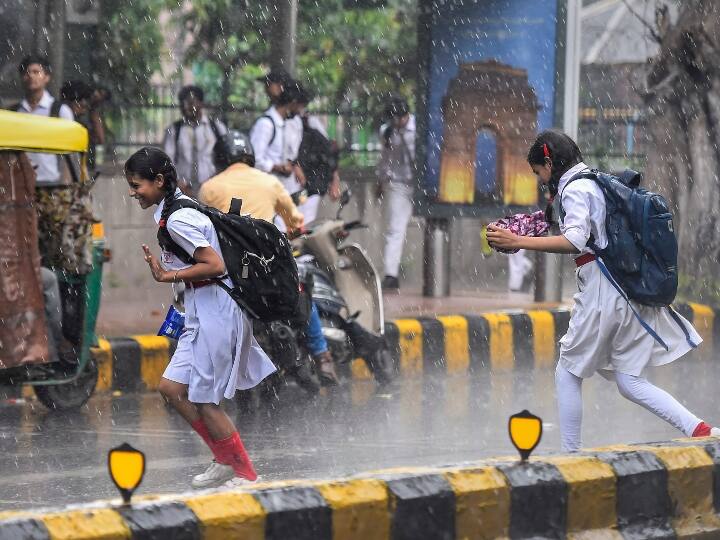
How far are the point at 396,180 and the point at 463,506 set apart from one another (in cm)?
992

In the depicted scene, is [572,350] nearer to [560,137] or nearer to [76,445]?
[560,137]

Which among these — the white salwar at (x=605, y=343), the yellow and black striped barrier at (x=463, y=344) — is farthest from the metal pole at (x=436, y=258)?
the white salwar at (x=605, y=343)

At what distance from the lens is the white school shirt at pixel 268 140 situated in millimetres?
12281

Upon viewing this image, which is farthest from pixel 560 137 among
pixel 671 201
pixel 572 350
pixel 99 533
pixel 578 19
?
pixel 671 201

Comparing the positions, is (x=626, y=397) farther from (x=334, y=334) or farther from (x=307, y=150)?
(x=307, y=150)

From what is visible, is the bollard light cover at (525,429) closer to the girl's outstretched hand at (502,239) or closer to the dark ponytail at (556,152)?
the girl's outstretched hand at (502,239)

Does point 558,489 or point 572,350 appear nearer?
point 558,489

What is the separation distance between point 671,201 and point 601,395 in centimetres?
539

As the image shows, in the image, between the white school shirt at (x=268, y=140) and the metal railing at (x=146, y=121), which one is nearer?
the white school shirt at (x=268, y=140)

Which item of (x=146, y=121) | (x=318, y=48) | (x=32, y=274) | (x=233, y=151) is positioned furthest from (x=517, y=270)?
(x=32, y=274)

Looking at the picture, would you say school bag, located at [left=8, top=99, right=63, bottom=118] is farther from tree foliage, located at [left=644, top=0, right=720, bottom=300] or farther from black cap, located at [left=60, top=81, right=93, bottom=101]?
tree foliage, located at [left=644, top=0, right=720, bottom=300]

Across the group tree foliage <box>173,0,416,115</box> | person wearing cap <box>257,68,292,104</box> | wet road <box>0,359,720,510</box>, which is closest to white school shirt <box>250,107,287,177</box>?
person wearing cap <box>257,68,292,104</box>

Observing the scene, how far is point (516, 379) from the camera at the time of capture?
1120 centimetres

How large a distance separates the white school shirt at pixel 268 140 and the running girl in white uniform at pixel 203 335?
5.82 m
